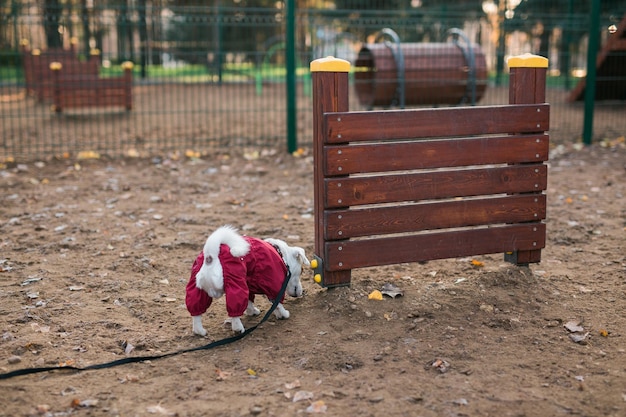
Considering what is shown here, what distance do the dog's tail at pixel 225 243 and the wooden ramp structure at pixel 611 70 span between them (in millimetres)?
9292

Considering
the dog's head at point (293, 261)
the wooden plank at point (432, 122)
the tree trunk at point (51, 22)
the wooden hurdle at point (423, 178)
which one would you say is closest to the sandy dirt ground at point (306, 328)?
the dog's head at point (293, 261)

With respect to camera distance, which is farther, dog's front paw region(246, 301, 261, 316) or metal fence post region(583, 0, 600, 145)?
Result: metal fence post region(583, 0, 600, 145)

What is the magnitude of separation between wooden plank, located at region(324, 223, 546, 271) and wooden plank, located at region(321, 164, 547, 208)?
26 cm

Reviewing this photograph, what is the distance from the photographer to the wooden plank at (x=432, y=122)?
4289 millimetres

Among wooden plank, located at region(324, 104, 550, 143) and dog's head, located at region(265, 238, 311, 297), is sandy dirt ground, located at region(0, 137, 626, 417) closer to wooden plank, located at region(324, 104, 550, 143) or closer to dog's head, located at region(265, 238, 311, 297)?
dog's head, located at region(265, 238, 311, 297)

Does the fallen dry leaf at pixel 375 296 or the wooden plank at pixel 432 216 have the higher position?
the wooden plank at pixel 432 216

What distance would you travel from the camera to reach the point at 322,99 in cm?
426

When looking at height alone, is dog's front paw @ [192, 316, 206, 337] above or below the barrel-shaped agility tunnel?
below

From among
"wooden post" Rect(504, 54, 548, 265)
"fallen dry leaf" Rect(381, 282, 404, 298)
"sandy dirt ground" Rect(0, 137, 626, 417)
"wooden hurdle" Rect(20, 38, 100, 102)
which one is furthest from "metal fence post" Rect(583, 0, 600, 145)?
"wooden hurdle" Rect(20, 38, 100, 102)

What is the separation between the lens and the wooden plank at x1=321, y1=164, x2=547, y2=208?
171 inches

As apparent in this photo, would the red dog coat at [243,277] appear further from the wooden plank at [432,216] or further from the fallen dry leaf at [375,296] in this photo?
the fallen dry leaf at [375,296]

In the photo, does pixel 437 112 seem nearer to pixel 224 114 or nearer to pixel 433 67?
pixel 433 67

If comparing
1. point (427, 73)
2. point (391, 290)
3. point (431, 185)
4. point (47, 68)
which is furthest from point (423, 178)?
point (47, 68)

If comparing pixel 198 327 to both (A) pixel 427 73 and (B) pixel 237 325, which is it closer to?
(B) pixel 237 325
